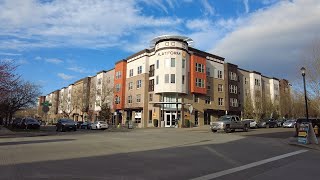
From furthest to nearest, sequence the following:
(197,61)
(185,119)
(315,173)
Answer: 1. (197,61)
2. (185,119)
3. (315,173)

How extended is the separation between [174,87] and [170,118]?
5.57 metres

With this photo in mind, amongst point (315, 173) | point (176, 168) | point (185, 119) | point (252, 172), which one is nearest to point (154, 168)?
point (176, 168)

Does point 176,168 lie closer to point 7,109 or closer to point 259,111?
point 7,109

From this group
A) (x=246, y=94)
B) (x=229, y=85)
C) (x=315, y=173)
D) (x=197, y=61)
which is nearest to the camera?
(x=315, y=173)

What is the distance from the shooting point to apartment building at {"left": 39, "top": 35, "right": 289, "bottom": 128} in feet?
179

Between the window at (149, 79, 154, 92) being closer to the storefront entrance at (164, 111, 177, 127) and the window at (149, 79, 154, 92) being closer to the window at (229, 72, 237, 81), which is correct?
the storefront entrance at (164, 111, 177, 127)

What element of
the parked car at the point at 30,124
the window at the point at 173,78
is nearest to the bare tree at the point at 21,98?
the parked car at the point at 30,124

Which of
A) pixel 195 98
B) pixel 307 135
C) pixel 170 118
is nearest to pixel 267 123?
pixel 195 98

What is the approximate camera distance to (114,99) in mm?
68250

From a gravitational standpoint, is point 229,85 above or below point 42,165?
above

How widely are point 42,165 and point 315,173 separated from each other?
358 inches

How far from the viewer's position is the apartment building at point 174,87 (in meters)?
54.7

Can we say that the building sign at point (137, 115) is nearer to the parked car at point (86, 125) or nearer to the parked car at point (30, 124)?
the parked car at point (86, 125)

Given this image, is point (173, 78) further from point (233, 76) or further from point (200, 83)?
point (233, 76)
